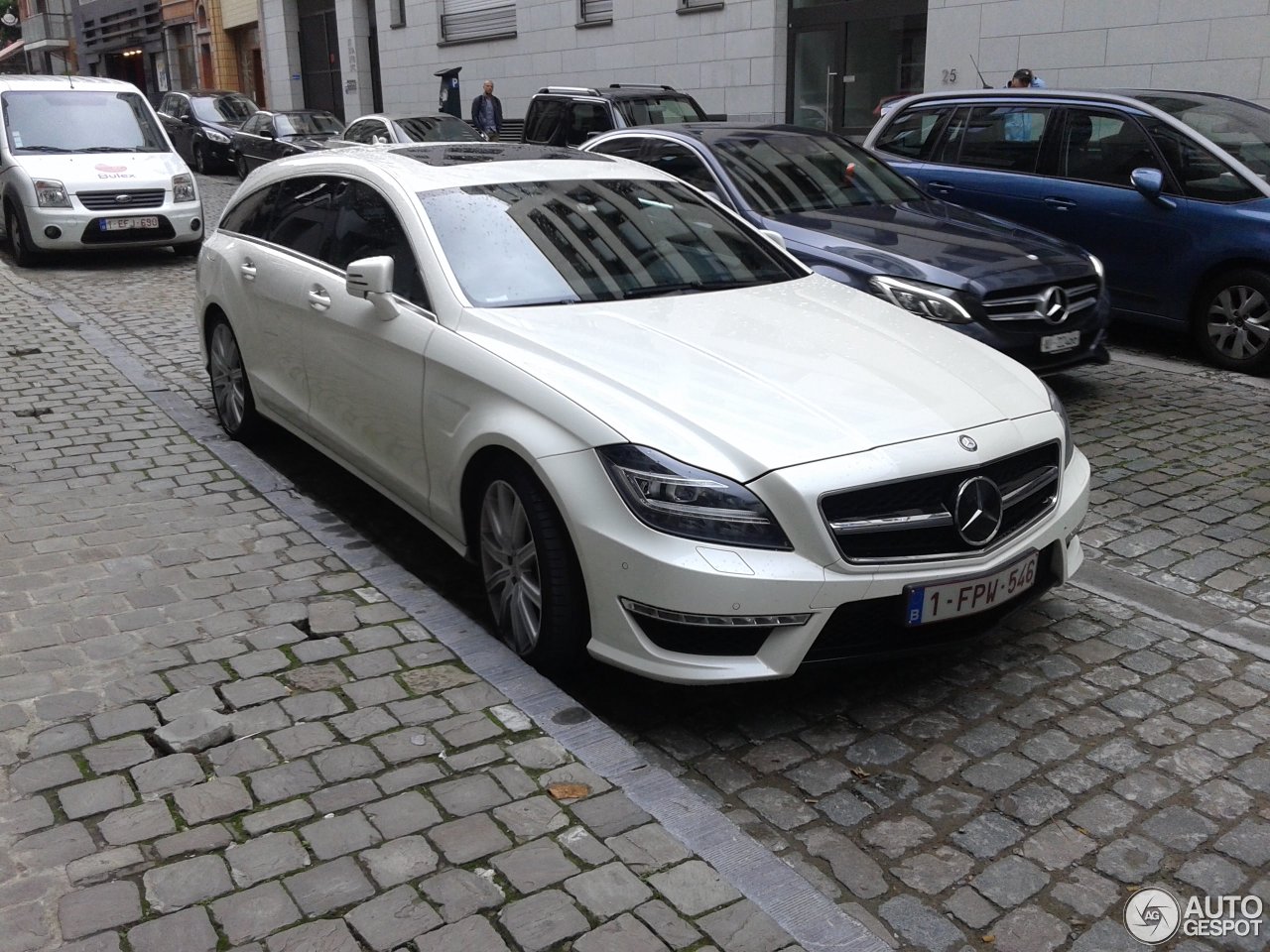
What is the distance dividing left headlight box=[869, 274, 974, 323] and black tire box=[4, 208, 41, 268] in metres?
9.53

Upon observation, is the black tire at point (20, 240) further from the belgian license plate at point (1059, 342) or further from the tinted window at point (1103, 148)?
the belgian license plate at point (1059, 342)

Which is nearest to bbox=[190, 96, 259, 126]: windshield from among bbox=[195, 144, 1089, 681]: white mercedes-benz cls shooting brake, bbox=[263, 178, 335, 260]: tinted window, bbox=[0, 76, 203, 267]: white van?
bbox=[0, 76, 203, 267]: white van

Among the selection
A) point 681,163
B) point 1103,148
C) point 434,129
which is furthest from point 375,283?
point 434,129

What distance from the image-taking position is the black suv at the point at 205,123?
2389 cm

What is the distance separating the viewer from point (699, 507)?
11.5 feet

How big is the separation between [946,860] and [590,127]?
12.1 meters

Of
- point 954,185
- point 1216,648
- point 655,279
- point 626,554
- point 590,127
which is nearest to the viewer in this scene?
point 626,554

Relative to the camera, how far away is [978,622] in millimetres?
3850

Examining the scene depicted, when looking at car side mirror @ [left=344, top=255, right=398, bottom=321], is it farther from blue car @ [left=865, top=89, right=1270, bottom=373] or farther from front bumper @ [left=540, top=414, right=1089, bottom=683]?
blue car @ [left=865, top=89, right=1270, bottom=373]

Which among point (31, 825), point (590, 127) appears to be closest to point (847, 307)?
point (31, 825)

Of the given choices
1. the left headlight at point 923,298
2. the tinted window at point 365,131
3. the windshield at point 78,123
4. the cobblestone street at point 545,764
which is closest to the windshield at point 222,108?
the tinted window at point 365,131

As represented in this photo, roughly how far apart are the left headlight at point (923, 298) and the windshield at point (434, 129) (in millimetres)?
10634

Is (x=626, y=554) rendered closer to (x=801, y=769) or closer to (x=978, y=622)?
(x=801, y=769)

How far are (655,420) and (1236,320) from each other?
5.85 meters
